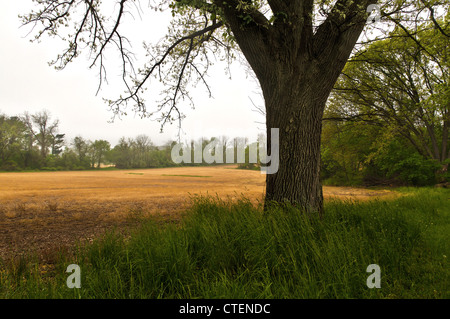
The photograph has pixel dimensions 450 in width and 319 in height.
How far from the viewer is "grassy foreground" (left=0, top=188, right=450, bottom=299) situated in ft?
6.95

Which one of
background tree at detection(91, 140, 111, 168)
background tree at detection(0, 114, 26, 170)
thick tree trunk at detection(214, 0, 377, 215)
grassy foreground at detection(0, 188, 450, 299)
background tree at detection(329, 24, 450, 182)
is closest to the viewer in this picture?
grassy foreground at detection(0, 188, 450, 299)

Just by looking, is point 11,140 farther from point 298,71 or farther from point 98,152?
point 298,71

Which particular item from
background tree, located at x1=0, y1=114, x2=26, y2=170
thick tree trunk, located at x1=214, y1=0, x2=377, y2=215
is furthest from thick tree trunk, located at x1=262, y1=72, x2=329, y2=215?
background tree, located at x1=0, y1=114, x2=26, y2=170

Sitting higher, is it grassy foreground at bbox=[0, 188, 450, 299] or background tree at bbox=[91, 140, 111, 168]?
background tree at bbox=[91, 140, 111, 168]

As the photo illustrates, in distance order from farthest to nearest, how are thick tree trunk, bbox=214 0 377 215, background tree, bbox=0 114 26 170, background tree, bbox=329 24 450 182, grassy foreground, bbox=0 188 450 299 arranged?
1. background tree, bbox=0 114 26 170
2. background tree, bbox=329 24 450 182
3. thick tree trunk, bbox=214 0 377 215
4. grassy foreground, bbox=0 188 450 299

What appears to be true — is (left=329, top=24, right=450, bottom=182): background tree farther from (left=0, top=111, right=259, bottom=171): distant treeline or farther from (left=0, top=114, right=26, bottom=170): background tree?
(left=0, top=114, right=26, bottom=170): background tree

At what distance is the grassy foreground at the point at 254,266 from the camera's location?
2117 mm

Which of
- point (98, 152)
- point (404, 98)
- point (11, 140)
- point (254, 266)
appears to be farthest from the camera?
point (98, 152)

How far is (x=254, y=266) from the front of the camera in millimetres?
2490

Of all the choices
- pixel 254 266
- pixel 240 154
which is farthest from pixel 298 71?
pixel 240 154

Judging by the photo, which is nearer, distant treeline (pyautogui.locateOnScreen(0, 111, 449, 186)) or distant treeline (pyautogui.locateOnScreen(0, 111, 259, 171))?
distant treeline (pyautogui.locateOnScreen(0, 111, 449, 186))

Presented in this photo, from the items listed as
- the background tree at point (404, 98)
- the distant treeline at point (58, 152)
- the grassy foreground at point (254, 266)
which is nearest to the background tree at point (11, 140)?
the distant treeline at point (58, 152)

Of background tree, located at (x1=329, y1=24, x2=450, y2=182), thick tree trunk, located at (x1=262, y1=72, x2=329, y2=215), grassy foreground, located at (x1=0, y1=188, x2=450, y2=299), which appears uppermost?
background tree, located at (x1=329, y1=24, x2=450, y2=182)
